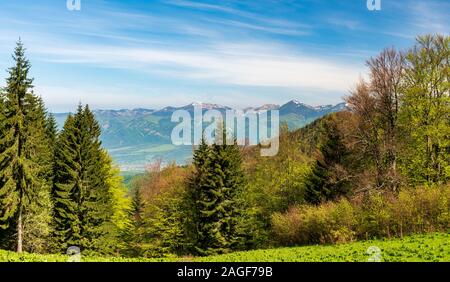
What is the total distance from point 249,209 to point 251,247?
174 inches

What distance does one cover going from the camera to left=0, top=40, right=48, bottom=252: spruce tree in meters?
37.1

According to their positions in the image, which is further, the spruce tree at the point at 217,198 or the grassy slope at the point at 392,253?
the spruce tree at the point at 217,198

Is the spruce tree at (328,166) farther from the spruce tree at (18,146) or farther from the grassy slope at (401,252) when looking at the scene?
the spruce tree at (18,146)

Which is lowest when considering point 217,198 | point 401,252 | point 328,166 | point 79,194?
point 217,198

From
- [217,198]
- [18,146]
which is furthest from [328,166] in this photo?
[18,146]

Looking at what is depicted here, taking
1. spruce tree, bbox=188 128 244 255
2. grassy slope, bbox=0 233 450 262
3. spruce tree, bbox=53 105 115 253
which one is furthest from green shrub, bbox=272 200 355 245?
spruce tree, bbox=53 105 115 253

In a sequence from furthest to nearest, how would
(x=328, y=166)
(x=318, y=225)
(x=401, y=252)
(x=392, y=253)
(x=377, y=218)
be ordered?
1. (x=328, y=166)
2. (x=318, y=225)
3. (x=377, y=218)
4. (x=392, y=253)
5. (x=401, y=252)

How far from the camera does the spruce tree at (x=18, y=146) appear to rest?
37.1 m

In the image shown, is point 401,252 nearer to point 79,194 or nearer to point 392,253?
point 392,253

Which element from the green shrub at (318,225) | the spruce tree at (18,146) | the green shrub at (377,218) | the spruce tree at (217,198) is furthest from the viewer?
the spruce tree at (217,198)

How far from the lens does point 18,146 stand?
37562 mm

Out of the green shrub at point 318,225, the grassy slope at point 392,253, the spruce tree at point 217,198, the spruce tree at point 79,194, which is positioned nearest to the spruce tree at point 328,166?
the green shrub at point 318,225

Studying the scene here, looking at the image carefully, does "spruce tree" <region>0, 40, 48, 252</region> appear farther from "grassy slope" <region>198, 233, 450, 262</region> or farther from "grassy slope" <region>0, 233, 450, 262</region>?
"grassy slope" <region>198, 233, 450, 262</region>
